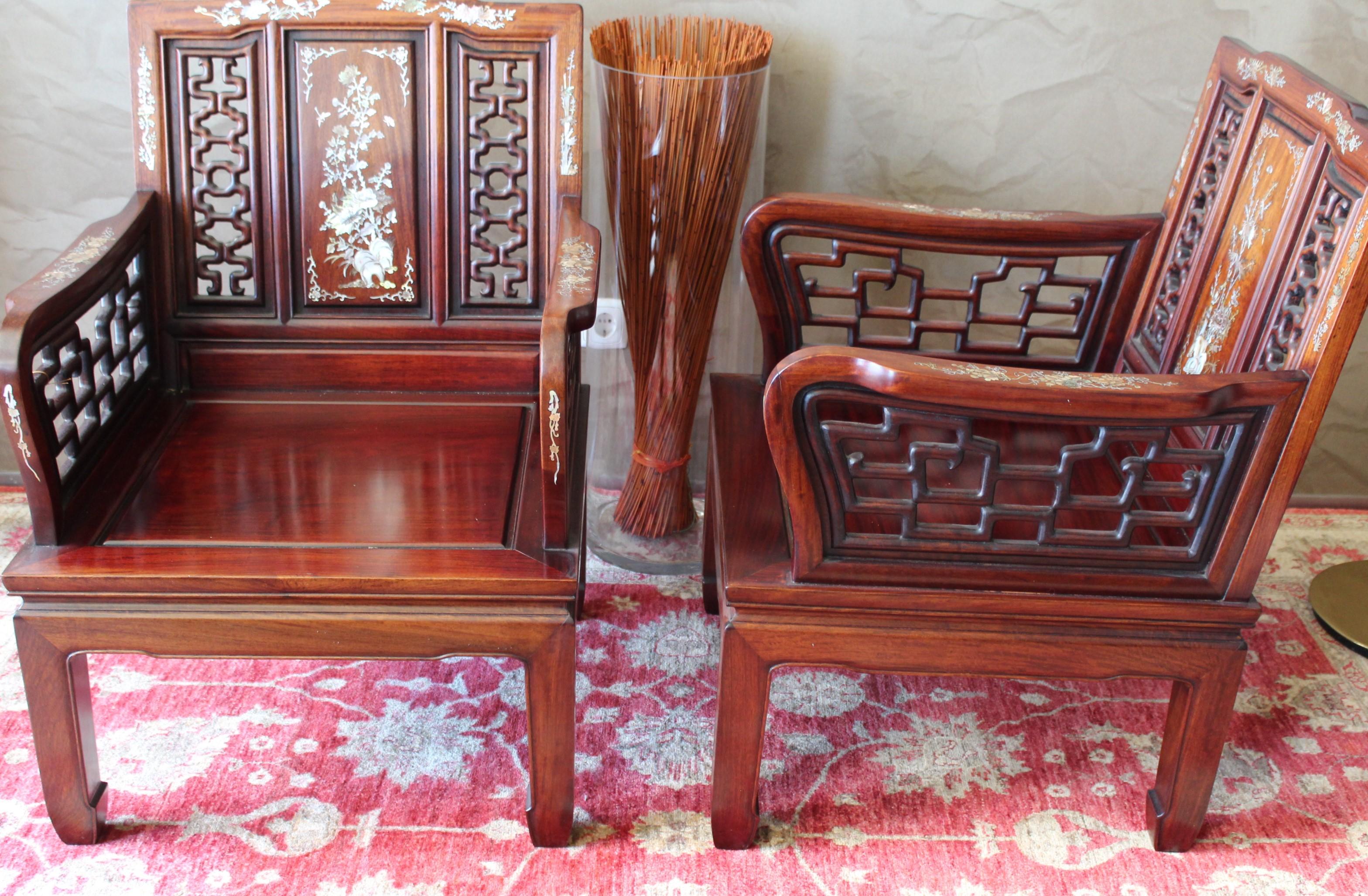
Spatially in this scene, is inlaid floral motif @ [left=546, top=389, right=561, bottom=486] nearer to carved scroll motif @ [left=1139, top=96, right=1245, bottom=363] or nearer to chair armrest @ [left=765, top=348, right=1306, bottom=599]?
chair armrest @ [left=765, top=348, right=1306, bottom=599]

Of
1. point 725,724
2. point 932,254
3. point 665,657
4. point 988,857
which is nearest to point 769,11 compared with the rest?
point 932,254

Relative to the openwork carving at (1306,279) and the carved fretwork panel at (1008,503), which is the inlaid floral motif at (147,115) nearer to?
the carved fretwork panel at (1008,503)

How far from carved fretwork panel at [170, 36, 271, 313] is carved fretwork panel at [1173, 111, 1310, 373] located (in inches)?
49.0

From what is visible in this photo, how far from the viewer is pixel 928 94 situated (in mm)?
2004

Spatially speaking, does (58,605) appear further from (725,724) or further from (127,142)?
(127,142)

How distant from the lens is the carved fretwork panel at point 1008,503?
1254 mm

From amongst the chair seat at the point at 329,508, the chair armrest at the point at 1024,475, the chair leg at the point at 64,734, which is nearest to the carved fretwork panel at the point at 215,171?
the chair seat at the point at 329,508

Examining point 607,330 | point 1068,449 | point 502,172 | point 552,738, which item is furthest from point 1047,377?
point 607,330

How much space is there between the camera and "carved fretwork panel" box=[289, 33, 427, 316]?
161cm

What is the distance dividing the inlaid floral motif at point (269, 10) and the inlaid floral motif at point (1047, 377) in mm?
952

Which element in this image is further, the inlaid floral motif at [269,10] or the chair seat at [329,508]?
the inlaid floral motif at [269,10]

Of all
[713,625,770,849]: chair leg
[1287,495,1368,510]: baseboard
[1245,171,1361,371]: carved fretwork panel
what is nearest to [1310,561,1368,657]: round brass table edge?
[1287,495,1368,510]: baseboard

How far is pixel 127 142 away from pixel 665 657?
4.08 ft

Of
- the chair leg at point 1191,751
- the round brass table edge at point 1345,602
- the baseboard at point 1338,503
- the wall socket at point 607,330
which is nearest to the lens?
the chair leg at point 1191,751
